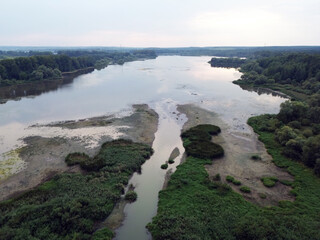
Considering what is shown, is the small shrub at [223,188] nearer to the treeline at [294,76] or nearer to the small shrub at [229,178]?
the small shrub at [229,178]

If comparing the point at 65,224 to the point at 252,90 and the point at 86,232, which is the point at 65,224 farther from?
the point at 252,90

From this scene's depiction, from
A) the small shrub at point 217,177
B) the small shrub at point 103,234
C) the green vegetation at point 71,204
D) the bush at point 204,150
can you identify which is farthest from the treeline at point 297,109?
the small shrub at point 103,234

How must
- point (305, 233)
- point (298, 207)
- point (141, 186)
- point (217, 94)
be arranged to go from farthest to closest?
point (217, 94) → point (141, 186) → point (298, 207) → point (305, 233)

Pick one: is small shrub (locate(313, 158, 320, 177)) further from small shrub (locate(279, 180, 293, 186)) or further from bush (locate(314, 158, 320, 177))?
small shrub (locate(279, 180, 293, 186))

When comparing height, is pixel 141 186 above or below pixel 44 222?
below

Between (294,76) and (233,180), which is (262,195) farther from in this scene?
(294,76)

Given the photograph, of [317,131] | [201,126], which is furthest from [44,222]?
[317,131]

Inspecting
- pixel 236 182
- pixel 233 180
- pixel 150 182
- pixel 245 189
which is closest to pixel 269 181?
pixel 245 189
